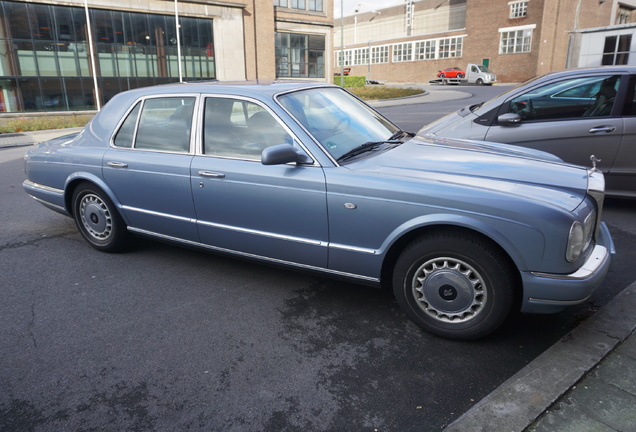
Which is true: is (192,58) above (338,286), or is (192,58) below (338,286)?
above

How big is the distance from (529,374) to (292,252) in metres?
1.81

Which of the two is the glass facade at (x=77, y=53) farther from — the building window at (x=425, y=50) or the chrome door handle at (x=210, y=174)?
the building window at (x=425, y=50)

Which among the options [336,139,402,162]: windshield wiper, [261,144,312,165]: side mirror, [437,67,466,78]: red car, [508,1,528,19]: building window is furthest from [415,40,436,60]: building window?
[261,144,312,165]: side mirror

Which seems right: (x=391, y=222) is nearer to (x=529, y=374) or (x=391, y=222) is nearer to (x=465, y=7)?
(x=529, y=374)

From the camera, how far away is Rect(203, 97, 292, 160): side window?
3838 millimetres

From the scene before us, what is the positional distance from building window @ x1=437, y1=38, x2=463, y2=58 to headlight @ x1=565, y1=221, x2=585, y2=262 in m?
62.0

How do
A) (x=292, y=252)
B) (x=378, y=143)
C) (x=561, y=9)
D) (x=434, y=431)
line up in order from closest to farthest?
(x=434, y=431) → (x=292, y=252) → (x=378, y=143) → (x=561, y=9)

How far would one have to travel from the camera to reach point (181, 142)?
14.0 ft

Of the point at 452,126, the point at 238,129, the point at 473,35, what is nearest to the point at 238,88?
the point at 238,129

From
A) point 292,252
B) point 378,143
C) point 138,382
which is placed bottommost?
point 138,382

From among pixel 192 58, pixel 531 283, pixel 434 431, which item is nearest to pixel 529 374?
pixel 531 283

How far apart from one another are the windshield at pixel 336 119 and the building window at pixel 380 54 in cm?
7074

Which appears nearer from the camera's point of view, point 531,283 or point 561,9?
point 531,283

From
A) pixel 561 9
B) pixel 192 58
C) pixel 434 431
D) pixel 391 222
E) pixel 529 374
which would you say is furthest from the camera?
pixel 561 9
